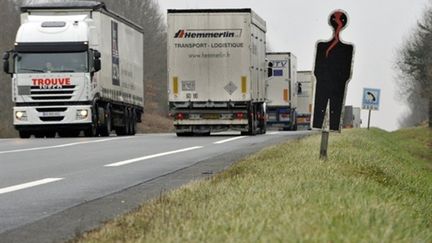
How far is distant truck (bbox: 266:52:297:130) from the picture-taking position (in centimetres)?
4803

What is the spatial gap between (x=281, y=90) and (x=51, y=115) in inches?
872

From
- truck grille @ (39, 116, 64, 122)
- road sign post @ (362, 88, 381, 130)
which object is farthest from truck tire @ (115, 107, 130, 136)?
road sign post @ (362, 88, 381, 130)

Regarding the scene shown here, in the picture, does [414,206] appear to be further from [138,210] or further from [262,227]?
[262,227]

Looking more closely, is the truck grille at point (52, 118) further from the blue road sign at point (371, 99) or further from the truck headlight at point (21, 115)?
the blue road sign at point (371, 99)

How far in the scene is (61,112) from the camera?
28.6 metres

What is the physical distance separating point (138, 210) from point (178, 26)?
21907 mm

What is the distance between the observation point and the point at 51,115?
1124 inches

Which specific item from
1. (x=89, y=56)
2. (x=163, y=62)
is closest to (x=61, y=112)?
(x=89, y=56)

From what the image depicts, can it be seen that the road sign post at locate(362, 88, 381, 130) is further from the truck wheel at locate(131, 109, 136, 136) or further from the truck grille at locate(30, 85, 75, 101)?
the truck grille at locate(30, 85, 75, 101)

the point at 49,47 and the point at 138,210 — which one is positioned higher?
the point at 49,47

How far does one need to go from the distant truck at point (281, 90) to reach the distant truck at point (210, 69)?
62.4 feet

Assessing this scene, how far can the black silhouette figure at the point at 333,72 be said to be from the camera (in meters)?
12.2

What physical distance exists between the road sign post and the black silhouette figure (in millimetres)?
35643

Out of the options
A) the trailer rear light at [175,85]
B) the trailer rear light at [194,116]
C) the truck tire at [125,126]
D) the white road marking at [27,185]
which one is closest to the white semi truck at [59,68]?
the trailer rear light at [175,85]
